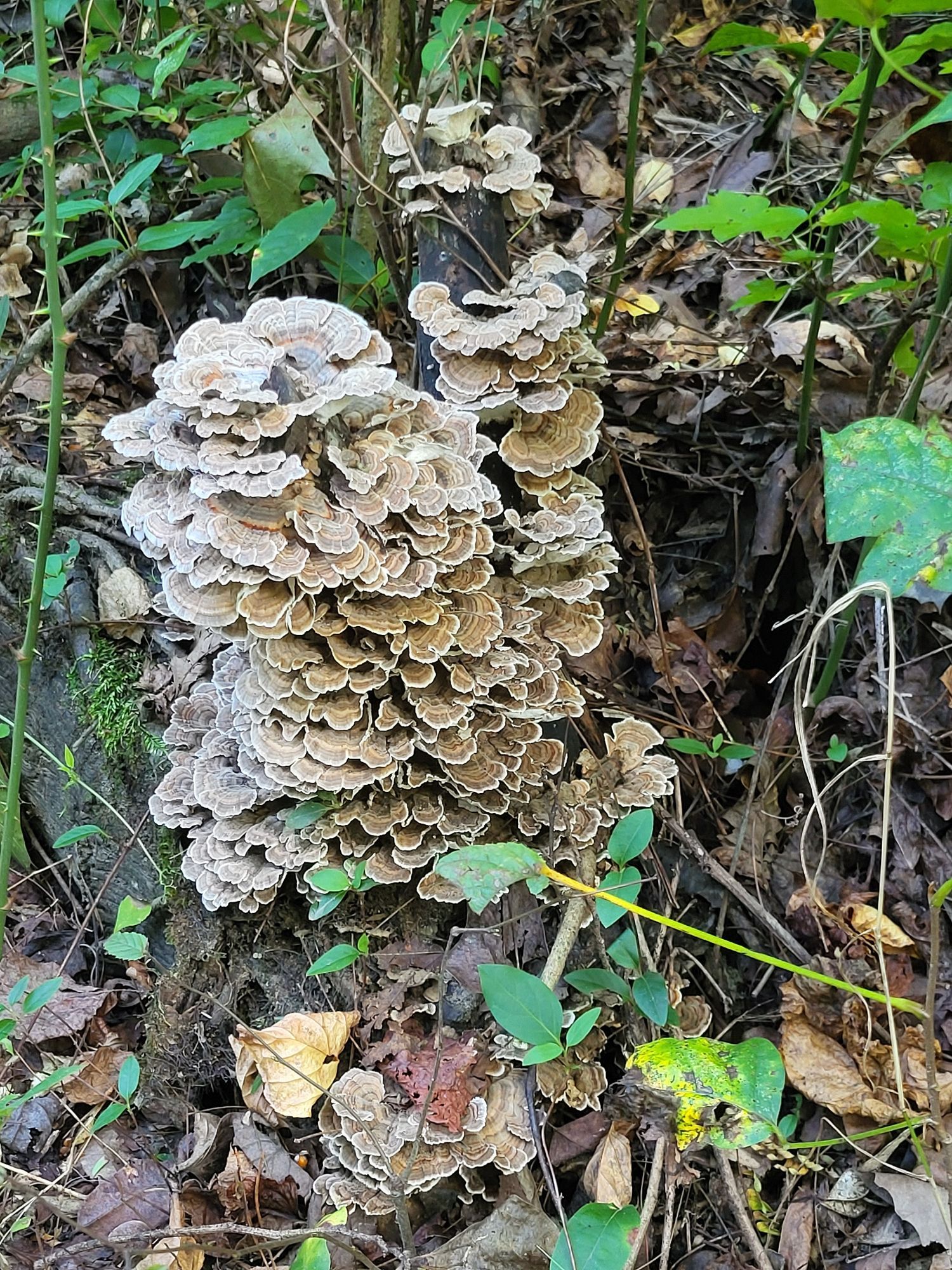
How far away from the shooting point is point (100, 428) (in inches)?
196

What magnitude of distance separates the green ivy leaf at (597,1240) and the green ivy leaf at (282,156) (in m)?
3.75

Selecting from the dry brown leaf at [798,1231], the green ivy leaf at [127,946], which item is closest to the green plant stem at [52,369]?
the green ivy leaf at [127,946]

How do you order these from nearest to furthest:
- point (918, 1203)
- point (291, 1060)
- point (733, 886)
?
point (918, 1203)
point (291, 1060)
point (733, 886)

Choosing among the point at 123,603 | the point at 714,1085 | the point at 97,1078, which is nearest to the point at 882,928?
the point at 714,1085

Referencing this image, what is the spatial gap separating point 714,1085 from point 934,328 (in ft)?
7.38

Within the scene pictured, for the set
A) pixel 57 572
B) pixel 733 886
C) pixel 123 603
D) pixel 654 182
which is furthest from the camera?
pixel 654 182

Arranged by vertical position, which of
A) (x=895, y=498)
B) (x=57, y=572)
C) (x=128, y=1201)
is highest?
(x=895, y=498)

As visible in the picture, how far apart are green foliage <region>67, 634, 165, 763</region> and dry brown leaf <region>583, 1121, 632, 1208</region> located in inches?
87.8

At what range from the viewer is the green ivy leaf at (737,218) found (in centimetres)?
256

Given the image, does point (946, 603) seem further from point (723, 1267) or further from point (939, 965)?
point (723, 1267)

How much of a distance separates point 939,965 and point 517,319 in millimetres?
2478

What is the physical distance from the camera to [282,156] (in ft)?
13.1

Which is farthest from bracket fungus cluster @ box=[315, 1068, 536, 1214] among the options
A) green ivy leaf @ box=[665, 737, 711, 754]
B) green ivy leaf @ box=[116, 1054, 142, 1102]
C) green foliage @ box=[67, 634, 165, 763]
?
green foliage @ box=[67, 634, 165, 763]

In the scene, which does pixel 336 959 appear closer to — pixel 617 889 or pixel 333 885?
pixel 333 885
